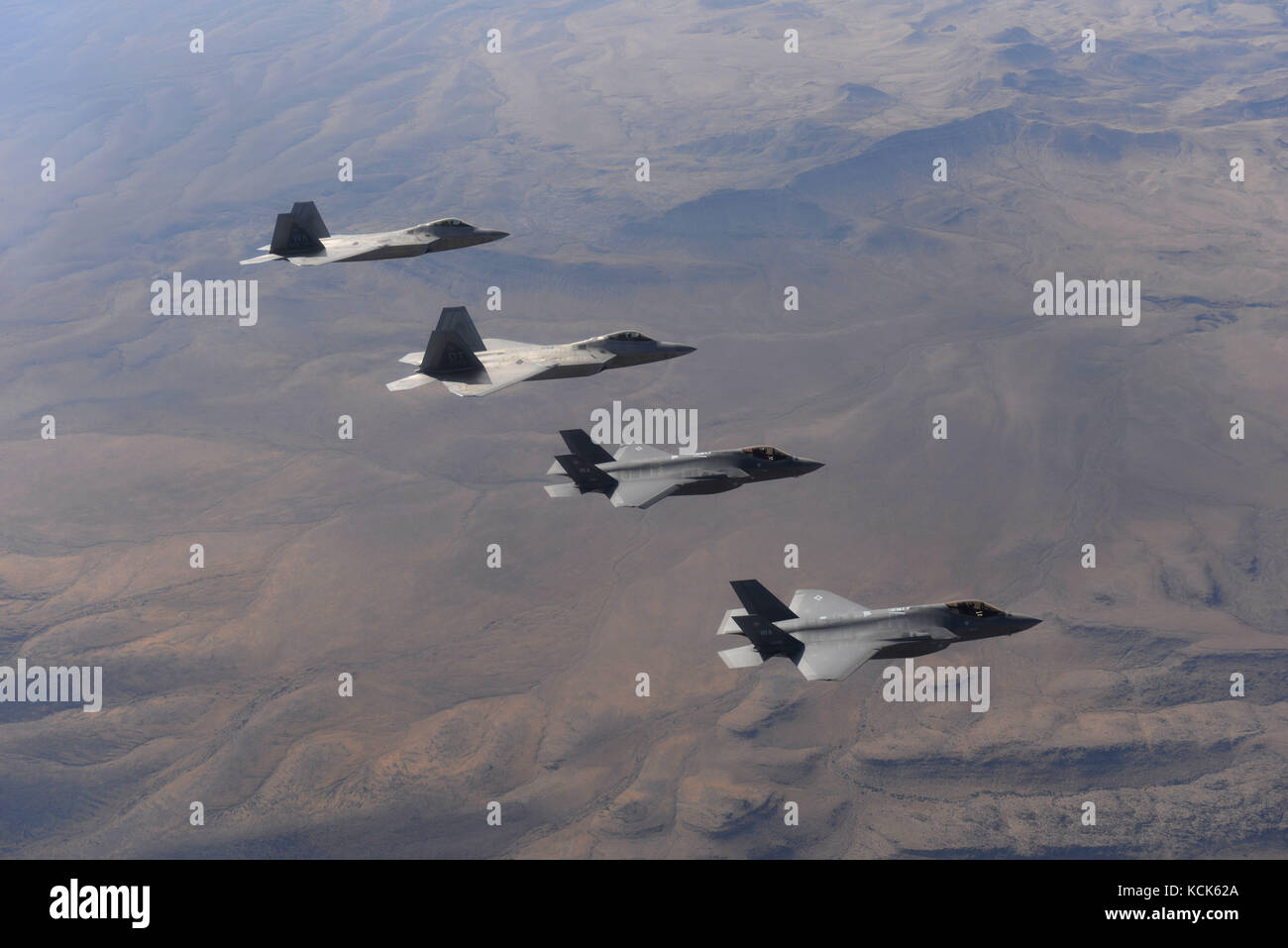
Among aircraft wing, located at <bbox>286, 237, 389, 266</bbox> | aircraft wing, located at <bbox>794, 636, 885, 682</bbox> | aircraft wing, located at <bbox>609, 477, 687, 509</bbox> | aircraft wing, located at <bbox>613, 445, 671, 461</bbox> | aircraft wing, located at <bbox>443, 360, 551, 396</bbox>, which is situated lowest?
aircraft wing, located at <bbox>794, 636, 885, 682</bbox>

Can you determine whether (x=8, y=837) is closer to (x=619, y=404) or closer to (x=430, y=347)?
(x=430, y=347)

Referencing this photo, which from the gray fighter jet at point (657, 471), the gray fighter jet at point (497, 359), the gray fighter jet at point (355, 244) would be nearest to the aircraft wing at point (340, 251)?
the gray fighter jet at point (355, 244)

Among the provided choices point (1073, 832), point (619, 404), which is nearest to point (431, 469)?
point (619, 404)

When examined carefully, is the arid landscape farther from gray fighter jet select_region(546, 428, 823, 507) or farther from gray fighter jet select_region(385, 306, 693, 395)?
gray fighter jet select_region(385, 306, 693, 395)

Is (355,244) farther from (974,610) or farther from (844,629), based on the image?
(974,610)

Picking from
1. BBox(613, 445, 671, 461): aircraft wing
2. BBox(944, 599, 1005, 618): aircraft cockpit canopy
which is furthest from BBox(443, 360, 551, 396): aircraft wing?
BBox(944, 599, 1005, 618): aircraft cockpit canopy

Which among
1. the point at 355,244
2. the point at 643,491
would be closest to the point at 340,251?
the point at 355,244
